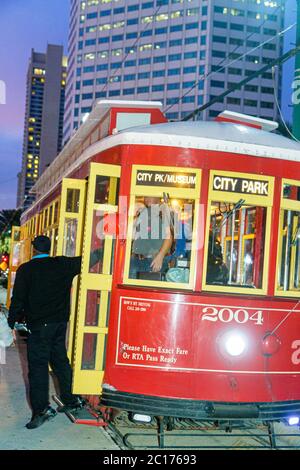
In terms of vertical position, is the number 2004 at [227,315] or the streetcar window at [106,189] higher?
the streetcar window at [106,189]

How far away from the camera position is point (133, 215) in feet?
17.5

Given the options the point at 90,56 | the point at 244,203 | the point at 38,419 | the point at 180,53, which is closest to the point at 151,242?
the point at 244,203

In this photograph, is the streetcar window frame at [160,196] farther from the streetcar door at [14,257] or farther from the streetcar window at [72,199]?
the streetcar door at [14,257]

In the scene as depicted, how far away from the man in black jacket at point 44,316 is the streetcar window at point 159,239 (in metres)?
0.77

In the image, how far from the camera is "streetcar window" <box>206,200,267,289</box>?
5.57 m

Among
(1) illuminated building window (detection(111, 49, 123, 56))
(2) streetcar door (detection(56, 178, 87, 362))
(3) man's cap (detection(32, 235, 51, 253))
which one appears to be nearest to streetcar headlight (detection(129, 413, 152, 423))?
(2) streetcar door (detection(56, 178, 87, 362))

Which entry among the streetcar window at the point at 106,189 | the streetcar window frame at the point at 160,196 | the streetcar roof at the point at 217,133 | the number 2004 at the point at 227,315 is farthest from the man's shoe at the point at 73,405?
the streetcar roof at the point at 217,133

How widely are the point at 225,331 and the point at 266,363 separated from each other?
50 cm

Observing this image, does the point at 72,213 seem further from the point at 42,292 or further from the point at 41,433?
the point at 41,433

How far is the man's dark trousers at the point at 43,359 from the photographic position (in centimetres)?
551

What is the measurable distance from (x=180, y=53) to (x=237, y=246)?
95095mm

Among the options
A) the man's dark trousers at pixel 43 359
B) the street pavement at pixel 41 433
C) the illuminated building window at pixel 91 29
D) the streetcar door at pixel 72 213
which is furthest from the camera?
the illuminated building window at pixel 91 29

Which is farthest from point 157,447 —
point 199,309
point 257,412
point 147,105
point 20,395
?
point 147,105
